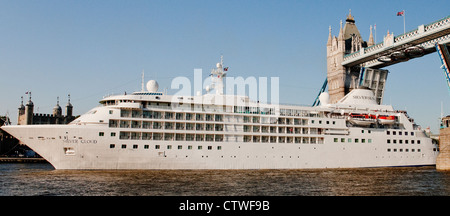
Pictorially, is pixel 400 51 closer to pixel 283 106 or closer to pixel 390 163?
pixel 390 163

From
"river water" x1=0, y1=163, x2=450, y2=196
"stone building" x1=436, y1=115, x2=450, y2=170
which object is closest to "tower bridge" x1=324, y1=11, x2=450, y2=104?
"stone building" x1=436, y1=115, x2=450, y2=170

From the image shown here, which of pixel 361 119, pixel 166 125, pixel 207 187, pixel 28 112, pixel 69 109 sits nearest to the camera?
pixel 207 187

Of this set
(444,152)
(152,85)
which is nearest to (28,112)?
(152,85)

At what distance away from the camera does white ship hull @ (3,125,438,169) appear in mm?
30516

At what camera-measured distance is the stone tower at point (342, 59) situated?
2324 inches

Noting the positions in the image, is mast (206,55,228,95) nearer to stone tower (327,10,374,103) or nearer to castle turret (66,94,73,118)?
stone tower (327,10,374,103)

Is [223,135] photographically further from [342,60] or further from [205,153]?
[342,60]

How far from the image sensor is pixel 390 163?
40.0m

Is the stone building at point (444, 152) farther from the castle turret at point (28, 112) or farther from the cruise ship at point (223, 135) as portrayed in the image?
the castle turret at point (28, 112)

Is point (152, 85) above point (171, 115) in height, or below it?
above

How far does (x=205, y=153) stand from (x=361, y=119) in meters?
17.9

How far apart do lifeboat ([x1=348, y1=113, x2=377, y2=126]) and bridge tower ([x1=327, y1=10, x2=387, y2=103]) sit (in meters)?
17.9

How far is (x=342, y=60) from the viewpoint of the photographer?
5925 cm
